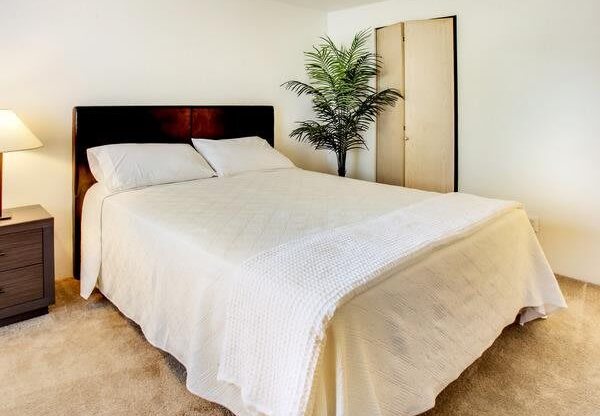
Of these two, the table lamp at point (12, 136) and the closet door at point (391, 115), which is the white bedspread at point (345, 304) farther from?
the closet door at point (391, 115)

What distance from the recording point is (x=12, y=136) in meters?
2.23

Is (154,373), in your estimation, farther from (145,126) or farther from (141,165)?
(145,126)

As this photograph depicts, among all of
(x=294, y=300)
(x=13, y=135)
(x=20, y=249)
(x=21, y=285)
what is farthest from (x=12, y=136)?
(x=294, y=300)

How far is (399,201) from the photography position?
2.30m

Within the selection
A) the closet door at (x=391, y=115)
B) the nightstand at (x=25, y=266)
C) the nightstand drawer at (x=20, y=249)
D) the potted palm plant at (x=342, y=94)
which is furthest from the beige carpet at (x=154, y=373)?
the potted palm plant at (x=342, y=94)

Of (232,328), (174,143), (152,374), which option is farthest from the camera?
(174,143)

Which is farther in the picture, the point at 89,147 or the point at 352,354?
the point at 89,147

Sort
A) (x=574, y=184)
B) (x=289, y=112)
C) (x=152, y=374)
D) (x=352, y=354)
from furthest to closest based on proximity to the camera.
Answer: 1. (x=289, y=112)
2. (x=574, y=184)
3. (x=152, y=374)
4. (x=352, y=354)

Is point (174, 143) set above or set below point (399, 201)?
above

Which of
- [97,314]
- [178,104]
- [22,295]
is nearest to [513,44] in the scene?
[178,104]

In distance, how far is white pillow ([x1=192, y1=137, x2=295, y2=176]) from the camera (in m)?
3.12

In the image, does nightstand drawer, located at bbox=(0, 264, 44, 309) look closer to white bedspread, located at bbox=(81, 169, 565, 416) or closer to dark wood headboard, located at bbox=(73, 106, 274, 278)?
white bedspread, located at bbox=(81, 169, 565, 416)

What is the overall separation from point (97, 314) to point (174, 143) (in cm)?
134

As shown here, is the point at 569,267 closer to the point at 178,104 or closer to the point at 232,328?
the point at 232,328
